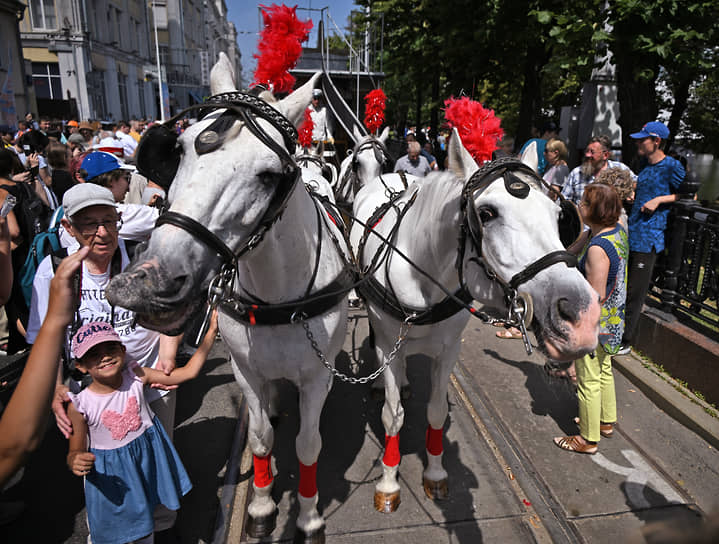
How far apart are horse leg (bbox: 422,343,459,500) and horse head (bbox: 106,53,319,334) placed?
5.95 ft

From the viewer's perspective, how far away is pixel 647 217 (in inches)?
195

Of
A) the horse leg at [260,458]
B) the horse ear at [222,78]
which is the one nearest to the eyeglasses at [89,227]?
the horse ear at [222,78]

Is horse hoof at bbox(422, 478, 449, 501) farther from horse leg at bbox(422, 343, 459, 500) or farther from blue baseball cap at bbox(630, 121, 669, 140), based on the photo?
blue baseball cap at bbox(630, 121, 669, 140)

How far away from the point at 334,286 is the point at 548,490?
216 cm

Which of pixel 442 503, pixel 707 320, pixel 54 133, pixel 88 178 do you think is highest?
pixel 54 133

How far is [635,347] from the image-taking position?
502 cm

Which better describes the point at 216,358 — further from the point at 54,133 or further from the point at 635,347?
the point at 54,133

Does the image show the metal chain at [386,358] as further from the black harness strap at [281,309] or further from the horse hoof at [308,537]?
the horse hoof at [308,537]

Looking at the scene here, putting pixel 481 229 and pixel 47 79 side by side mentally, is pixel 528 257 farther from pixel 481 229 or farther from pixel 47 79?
pixel 47 79

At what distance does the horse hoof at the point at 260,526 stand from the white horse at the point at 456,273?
2.32ft

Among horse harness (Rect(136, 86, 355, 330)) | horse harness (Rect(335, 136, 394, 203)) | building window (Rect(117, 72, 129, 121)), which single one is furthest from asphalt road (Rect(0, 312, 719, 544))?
building window (Rect(117, 72, 129, 121))

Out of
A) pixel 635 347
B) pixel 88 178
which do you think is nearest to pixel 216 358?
pixel 88 178

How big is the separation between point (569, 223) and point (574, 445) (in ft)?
7.61

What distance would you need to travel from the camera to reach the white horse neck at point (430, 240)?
2279mm
